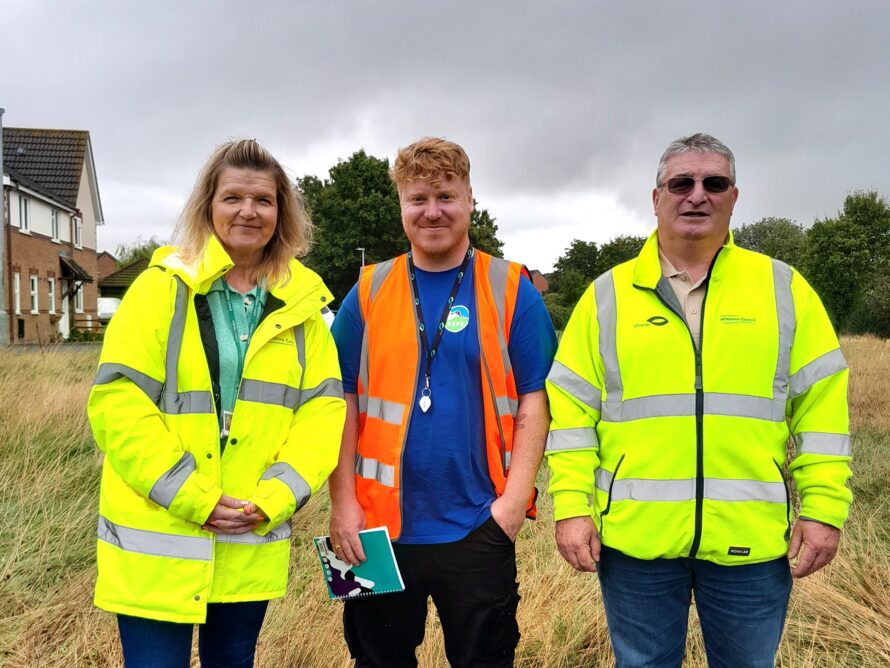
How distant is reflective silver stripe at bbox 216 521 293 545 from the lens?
7.63 ft

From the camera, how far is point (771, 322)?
237cm

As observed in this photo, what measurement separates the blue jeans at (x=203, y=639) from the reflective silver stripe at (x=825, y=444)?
1923 millimetres

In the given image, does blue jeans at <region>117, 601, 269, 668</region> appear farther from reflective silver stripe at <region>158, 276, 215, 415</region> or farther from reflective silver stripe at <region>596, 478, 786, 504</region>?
reflective silver stripe at <region>596, 478, 786, 504</region>

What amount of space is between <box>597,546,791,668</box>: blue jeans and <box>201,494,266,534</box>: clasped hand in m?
1.22

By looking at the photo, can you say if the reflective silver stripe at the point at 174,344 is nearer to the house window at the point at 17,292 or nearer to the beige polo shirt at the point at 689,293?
the beige polo shirt at the point at 689,293

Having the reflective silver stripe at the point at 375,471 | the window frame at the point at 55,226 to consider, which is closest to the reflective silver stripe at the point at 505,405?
the reflective silver stripe at the point at 375,471

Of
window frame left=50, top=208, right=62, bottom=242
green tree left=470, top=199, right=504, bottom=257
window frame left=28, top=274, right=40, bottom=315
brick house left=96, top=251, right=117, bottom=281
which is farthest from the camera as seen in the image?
brick house left=96, top=251, right=117, bottom=281

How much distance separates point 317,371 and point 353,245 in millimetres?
44876

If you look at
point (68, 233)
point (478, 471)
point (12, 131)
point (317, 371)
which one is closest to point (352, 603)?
point (478, 471)

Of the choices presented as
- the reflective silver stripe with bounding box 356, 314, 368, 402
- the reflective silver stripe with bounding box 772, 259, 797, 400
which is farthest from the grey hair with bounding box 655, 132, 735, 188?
the reflective silver stripe with bounding box 356, 314, 368, 402

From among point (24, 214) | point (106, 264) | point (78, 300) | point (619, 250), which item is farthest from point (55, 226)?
point (619, 250)

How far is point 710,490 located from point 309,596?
106 inches

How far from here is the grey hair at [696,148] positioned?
2.45 meters

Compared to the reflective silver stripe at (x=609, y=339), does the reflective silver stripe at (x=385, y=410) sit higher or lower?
lower
